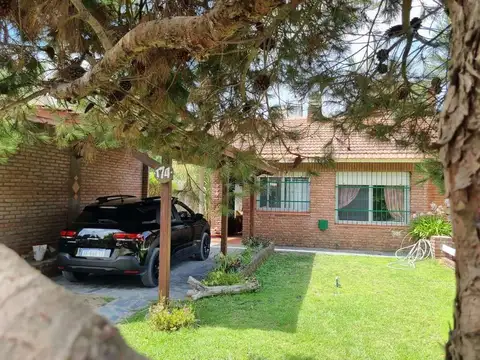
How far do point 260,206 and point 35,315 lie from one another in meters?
14.5

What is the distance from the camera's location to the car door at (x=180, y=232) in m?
8.76

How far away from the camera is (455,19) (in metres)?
1.20

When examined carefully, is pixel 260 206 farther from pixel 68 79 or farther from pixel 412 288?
pixel 68 79

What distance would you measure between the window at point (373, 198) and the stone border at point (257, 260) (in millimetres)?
3393

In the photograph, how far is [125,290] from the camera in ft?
24.2

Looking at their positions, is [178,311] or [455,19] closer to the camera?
[455,19]

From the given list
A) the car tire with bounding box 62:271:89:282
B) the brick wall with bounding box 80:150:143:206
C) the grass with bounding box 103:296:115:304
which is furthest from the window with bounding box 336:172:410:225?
the grass with bounding box 103:296:115:304

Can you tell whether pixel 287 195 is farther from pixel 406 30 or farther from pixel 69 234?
pixel 406 30

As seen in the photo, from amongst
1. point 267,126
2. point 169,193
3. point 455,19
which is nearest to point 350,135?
point 267,126

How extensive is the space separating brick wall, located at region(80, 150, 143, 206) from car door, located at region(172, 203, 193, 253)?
1.90 meters

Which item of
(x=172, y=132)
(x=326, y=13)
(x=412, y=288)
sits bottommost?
(x=412, y=288)

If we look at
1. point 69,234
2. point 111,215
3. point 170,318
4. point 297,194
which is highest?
point 297,194

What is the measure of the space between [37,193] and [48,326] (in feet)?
30.6

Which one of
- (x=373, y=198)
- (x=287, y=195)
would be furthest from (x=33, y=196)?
(x=373, y=198)
